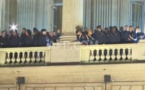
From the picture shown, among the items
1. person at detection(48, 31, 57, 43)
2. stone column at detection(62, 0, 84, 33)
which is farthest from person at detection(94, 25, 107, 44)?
person at detection(48, 31, 57, 43)

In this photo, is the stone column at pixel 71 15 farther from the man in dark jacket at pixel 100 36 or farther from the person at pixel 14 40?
the person at pixel 14 40

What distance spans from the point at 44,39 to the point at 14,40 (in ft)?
4.26

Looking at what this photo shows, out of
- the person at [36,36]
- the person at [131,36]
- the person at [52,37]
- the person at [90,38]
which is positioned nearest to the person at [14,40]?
the person at [36,36]

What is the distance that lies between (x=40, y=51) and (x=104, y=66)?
2.85 m

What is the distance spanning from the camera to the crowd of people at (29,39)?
23.2 meters

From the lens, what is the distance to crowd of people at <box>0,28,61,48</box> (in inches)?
915

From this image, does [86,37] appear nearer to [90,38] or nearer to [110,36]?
[90,38]

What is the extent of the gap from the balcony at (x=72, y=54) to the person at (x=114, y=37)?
0.22 m

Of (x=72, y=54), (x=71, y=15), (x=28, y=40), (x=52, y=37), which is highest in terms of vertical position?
(x=71, y=15)

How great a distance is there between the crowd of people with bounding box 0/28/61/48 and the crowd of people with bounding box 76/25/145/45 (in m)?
1.28

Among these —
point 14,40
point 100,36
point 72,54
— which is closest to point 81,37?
point 72,54

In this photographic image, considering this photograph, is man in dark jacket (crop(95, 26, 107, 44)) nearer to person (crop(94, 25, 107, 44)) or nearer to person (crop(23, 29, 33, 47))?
person (crop(94, 25, 107, 44))

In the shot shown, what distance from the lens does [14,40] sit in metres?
23.5

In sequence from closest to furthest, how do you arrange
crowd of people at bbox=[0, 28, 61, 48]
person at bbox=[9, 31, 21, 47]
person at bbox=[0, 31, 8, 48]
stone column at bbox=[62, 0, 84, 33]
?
1. crowd of people at bbox=[0, 28, 61, 48]
2. person at bbox=[9, 31, 21, 47]
3. person at bbox=[0, 31, 8, 48]
4. stone column at bbox=[62, 0, 84, 33]
